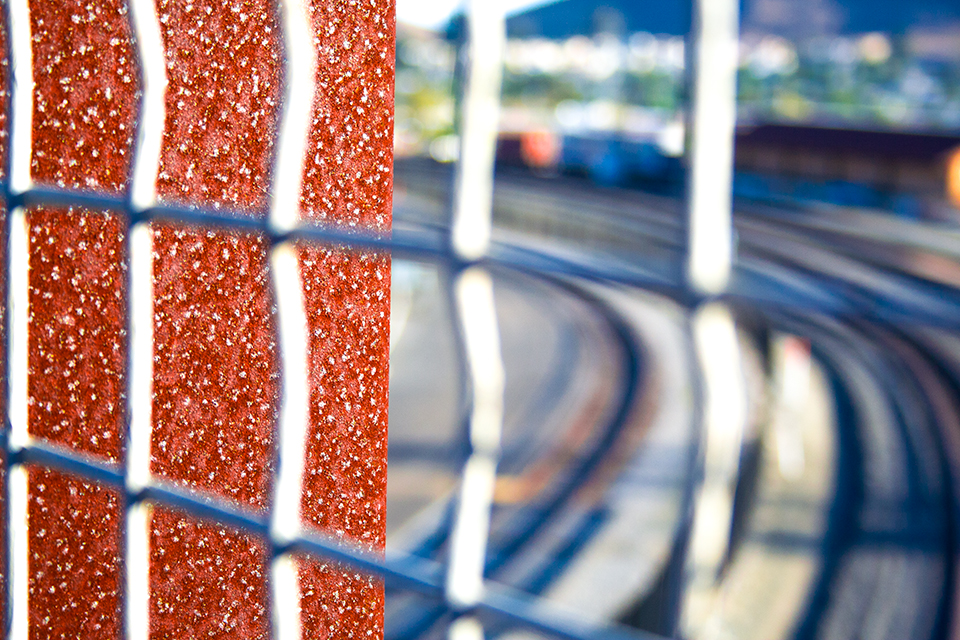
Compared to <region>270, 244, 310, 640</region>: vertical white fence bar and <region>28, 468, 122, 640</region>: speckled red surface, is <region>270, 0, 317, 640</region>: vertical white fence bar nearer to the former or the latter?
<region>270, 244, 310, 640</region>: vertical white fence bar

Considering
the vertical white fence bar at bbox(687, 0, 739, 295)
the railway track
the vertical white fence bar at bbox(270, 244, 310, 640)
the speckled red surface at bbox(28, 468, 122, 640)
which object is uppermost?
the vertical white fence bar at bbox(687, 0, 739, 295)

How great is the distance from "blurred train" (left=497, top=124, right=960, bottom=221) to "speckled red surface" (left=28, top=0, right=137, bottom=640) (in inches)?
855

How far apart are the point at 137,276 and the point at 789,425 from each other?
13022mm

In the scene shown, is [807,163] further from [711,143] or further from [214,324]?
[711,143]

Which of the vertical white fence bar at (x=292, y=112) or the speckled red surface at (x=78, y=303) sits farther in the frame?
the speckled red surface at (x=78, y=303)

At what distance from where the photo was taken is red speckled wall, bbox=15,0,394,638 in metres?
0.99

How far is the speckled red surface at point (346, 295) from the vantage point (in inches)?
38.3

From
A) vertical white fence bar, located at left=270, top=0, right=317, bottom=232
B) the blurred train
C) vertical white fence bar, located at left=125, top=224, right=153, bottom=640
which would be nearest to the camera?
vertical white fence bar, located at left=270, top=0, right=317, bottom=232

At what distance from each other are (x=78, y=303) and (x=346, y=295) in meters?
0.31

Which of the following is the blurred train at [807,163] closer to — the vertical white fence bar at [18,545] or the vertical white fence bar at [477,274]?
the vertical white fence bar at [18,545]

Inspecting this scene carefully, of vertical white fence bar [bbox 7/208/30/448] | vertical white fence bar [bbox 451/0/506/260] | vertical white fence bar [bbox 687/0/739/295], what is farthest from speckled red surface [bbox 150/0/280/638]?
vertical white fence bar [bbox 687/0/739/295]

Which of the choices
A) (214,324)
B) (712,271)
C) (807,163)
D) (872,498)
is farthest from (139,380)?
(807,163)

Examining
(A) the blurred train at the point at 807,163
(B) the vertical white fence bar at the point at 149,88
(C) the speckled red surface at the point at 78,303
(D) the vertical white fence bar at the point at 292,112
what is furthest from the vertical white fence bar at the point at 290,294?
(A) the blurred train at the point at 807,163

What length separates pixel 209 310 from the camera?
3.35ft
